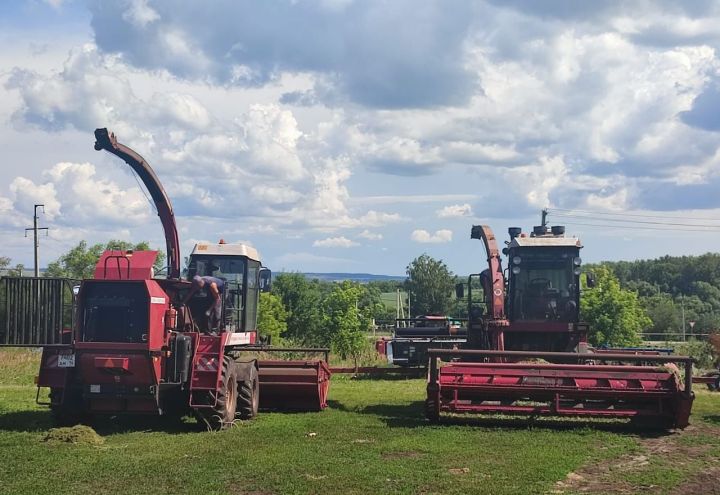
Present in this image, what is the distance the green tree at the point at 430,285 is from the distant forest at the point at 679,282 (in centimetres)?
1925

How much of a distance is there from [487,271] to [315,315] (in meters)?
34.9

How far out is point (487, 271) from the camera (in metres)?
20.9

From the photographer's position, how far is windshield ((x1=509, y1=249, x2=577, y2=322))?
62.7ft

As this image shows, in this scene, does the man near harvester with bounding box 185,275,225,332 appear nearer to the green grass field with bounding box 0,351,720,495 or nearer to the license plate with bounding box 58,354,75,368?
the green grass field with bounding box 0,351,720,495

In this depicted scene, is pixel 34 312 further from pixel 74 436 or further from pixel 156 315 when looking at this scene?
pixel 74 436

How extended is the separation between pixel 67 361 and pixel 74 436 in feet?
4.23

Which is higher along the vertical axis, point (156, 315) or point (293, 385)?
point (156, 315)

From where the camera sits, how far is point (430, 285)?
8144cm

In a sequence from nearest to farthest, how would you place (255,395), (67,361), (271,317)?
(67,361), (255,395), (271,317)

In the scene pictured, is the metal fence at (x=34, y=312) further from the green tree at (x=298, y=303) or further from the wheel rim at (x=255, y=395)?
the green tree at (x=298, y=303)

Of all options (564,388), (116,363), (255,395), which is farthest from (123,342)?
(564,388)

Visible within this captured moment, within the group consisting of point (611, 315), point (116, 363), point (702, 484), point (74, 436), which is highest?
point (611, 315)

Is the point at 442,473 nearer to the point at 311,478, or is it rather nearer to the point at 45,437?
the point at 311,478

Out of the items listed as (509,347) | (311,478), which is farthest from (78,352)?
(509,347)
